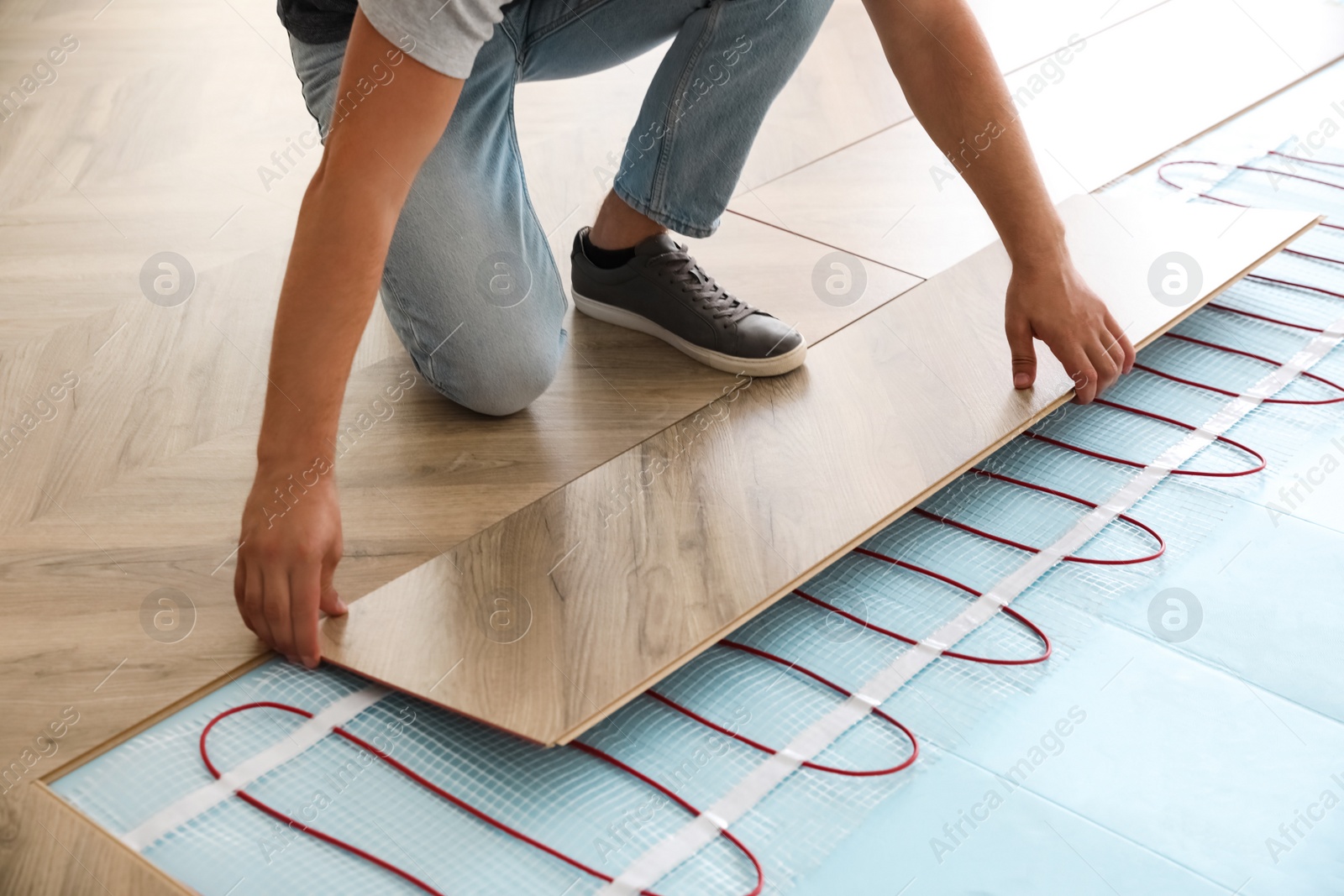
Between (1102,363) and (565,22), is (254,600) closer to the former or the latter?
(565,22)

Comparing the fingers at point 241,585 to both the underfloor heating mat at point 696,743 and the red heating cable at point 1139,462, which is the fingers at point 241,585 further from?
the red heating cable at point 1139,462

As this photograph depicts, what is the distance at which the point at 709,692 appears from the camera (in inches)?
48.3

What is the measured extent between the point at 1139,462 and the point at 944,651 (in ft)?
1.56

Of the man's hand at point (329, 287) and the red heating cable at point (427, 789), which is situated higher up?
the man's hand at point (329, 287)

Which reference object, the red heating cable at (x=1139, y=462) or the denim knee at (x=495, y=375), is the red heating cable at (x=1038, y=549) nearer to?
the red heating cable at (x=1139, y=462)

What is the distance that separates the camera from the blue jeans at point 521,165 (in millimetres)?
1505

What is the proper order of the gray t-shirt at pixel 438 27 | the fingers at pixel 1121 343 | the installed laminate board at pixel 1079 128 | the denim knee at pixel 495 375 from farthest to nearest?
the installed laminate board at pixel 1079 128
the denim knee at pixel 495 375
the fingers at pixel 1121 343
the gray t-shirt at pixel 438 27

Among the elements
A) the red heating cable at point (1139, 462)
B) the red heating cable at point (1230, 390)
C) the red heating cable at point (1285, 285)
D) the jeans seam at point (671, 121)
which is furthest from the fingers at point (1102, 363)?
the jeans seam at point (671, 121)

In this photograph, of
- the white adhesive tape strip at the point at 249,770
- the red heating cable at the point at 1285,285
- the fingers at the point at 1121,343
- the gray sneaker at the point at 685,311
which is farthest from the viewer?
the red heating cable at the point at 1285,285

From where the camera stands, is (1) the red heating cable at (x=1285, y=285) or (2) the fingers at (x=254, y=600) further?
(1) the red heating cable at (x=1285, y=285)

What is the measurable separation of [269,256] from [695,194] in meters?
0.87

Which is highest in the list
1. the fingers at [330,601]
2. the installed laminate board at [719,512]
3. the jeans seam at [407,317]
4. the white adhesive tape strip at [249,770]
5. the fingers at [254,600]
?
the jeans seam at [407,317]

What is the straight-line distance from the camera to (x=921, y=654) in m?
1.26

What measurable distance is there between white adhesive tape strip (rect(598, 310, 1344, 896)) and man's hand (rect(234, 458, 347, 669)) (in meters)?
0.40
